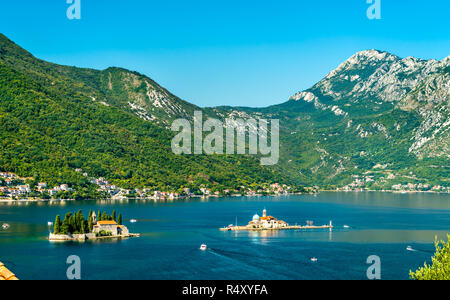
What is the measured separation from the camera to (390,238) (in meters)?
106

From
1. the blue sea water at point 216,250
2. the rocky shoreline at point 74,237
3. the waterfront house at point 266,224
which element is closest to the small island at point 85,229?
the rocky shoreline at point 74,237

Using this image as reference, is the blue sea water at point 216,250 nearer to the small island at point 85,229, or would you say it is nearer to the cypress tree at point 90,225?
the small island at point 85,229

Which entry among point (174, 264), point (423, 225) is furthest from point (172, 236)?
point (423, 225)

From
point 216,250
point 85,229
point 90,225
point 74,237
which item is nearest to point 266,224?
point 216,250

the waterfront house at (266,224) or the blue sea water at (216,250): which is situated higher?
the waterfront house at (266,224)

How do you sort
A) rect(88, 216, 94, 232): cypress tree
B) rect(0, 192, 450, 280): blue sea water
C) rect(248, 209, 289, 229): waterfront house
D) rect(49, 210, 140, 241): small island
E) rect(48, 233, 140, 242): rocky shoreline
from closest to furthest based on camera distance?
rect(0, 192, 450, 280): blue sea water → rect(48, 233, 140, 242): rocky shoreline → rect(49, 210, 140, 241): small island → rect(88, 216, 94, 232): cypress tree → rect(248, 209, 289, 229): waterfront house

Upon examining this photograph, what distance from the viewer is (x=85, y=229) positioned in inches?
3743

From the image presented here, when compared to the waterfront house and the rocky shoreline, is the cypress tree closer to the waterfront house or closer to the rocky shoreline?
the rocky shoreline

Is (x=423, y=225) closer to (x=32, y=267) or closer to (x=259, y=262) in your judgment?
(x=259, y=262)

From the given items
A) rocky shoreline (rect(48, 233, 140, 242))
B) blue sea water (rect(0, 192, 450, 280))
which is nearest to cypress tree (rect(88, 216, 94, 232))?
rocky shoreline (rect(48, 233, 140, 242))

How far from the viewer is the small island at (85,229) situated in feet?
304

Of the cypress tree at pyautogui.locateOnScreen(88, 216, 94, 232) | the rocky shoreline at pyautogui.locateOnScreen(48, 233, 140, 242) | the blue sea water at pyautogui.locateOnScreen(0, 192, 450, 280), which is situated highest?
the cypress tree at pyautogui.locateOnScreen(88, 216, 94, 232)

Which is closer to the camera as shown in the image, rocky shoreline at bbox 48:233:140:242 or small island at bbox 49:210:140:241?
rocky shoreline at bbox 48:233:140:242

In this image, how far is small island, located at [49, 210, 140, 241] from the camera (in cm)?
9256
